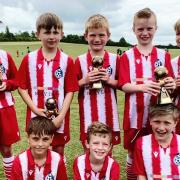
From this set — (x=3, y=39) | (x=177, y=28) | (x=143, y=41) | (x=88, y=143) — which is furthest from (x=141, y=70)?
(x=3, y=39)

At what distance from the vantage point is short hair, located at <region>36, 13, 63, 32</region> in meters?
3.71

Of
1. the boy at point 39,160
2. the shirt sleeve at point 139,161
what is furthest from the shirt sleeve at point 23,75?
the shirt sleeve at point 139,161

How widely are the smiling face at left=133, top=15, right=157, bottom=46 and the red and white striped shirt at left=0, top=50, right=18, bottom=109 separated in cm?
126

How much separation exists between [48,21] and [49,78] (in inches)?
21.0

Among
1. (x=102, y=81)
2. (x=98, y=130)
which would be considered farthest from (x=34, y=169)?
(x=102, y=81)

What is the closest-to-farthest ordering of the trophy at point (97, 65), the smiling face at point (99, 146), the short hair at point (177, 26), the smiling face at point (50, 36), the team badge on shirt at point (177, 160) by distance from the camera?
the smiling face at point (99, 146) → the team badge on shirt at point (177, 160) → the trophy at point (97, 65) → the smiling face at point (50, 36) → the short hair at point (177, 26)

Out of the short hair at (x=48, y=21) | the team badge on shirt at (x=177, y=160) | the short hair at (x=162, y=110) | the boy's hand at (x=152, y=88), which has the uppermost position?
the short hair at (x=48, y=21)

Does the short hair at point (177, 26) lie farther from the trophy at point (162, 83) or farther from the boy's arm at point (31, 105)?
the boy's arm at point (31, 105)

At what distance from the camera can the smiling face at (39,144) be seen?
3.42 metres

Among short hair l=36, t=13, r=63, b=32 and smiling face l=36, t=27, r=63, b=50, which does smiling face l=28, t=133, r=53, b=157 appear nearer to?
smiling face l=36, t=27, r=63, b=50

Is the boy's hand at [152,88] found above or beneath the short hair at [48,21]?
beneath

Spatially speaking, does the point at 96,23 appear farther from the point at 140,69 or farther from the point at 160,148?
the point at 160,148

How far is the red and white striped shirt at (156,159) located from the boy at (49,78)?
76 cm

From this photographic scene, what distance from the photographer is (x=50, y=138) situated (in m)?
3.51
